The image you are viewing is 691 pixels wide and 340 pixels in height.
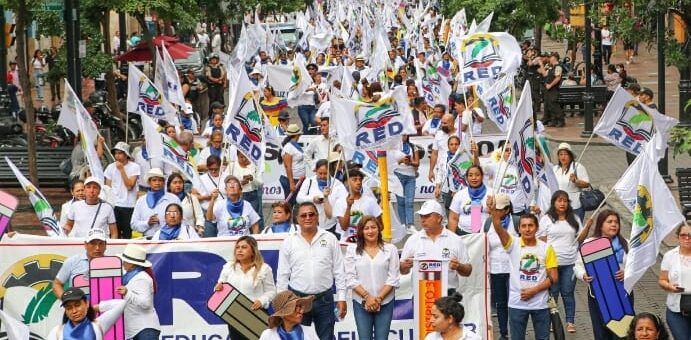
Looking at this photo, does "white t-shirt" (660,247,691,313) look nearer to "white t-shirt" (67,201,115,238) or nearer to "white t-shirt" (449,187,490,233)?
"white t-shirt" (449,187,490,233)

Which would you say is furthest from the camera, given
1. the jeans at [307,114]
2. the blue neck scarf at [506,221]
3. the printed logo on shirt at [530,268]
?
the jeans at [307,114]

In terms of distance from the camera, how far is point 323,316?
11.8 meters

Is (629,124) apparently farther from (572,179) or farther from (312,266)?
(312,266)

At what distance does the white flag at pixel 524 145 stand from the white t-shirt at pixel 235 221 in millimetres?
2518

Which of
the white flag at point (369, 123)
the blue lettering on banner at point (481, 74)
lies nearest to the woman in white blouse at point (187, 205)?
the white flag at point (369, 123)

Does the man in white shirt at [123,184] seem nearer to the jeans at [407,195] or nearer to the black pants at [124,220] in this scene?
the black pants at [124,220]

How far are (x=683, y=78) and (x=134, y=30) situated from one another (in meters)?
44.7

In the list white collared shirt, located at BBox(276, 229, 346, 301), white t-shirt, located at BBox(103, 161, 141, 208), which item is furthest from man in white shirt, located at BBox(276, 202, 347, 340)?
white t-shirt, located at BBox(103, 161, 141, 208)

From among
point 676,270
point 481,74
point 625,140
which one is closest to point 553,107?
point 481,74

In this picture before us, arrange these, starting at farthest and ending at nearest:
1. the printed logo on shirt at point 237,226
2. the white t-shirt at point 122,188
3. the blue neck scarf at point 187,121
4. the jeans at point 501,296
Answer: the blue neck scarf at point 187,121 → the white t-shirt at point 122,188 → the printed logo on shirt at point 237,226 → the jeans at point 501,296

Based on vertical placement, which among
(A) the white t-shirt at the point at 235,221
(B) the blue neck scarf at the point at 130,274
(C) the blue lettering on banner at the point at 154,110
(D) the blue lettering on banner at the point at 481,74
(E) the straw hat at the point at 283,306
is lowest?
(A) the white t-shirt at the point at 235,221

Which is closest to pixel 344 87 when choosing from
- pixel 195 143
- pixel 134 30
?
pixel 195 143

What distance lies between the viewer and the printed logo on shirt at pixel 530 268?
1227 cm

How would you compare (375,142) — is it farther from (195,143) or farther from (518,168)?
(195,143)
